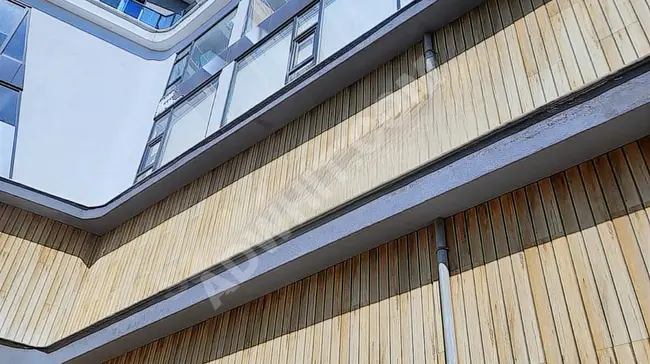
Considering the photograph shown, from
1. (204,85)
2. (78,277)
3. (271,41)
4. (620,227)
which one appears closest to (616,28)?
(620,227)

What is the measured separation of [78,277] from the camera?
5852mm

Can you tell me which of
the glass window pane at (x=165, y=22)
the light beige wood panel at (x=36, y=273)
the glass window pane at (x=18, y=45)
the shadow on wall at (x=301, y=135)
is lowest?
the light beige wood panel at (x=36, y=273)

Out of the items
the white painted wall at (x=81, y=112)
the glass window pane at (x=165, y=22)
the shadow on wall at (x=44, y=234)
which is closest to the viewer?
the shadow on wall at (x=44, y=234)

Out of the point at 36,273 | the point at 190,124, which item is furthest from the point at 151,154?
the point at 36,273

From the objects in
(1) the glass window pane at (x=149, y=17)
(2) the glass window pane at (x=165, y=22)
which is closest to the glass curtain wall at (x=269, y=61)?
(2) the glass window pane at (x=165, y=22)

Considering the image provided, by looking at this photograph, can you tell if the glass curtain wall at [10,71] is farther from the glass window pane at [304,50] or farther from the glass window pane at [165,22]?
the glass window pane at [304,50]

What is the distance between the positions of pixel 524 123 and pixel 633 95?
1.66 ft

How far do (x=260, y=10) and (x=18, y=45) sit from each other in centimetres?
406

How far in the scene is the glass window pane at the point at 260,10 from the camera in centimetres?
667

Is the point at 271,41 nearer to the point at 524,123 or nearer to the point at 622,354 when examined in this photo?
the point at 524,123

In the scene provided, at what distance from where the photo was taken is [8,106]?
7.46 metres

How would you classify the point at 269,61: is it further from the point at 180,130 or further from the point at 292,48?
the point at 180,130

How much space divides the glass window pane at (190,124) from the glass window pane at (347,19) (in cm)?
→ 175

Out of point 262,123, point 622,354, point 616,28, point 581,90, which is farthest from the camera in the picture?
point 262,123
